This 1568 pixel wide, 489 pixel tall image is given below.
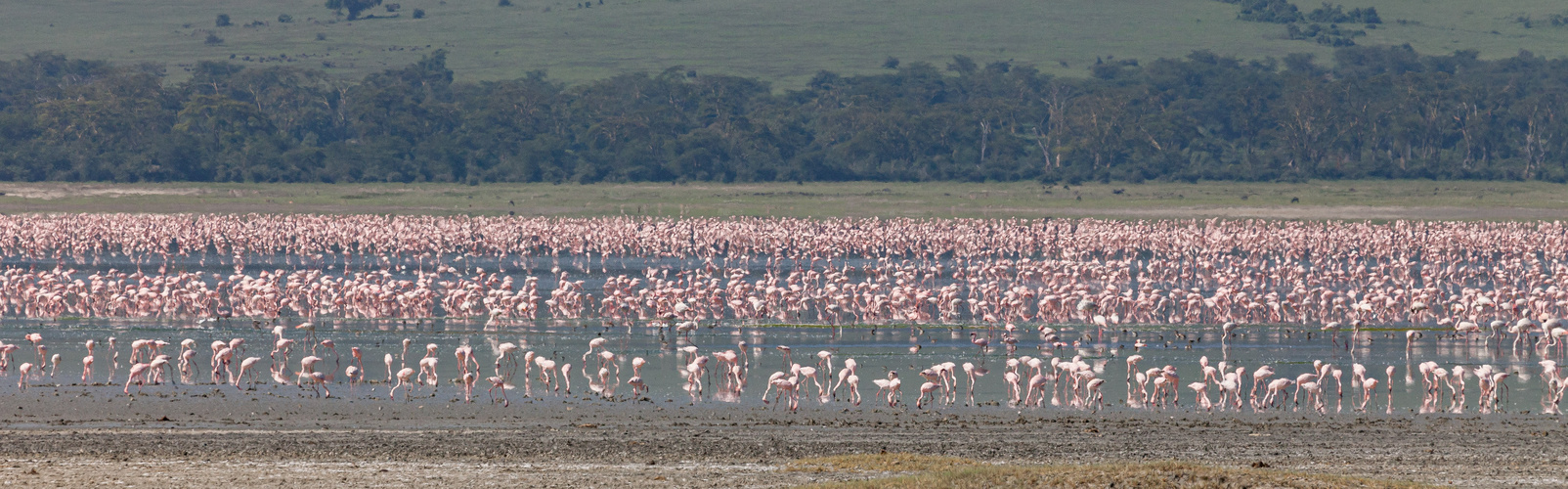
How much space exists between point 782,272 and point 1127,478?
24847 millimetres

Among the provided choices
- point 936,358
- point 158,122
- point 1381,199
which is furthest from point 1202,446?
point 158,122

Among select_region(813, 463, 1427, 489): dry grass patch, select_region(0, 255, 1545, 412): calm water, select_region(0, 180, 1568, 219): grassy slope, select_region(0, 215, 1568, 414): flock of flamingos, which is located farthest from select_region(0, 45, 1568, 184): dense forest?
select_region(813, 463, 1427, 489): dry grass patch

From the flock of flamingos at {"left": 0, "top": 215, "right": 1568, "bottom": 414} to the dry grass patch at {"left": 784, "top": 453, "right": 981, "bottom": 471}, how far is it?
11.3 feet

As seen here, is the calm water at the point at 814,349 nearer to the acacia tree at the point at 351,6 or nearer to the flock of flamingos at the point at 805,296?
the flock of flamingos at the point at 805,296

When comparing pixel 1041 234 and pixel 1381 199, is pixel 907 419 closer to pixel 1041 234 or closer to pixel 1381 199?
pixel 1041 234

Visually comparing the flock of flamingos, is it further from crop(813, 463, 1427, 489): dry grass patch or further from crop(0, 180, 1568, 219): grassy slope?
crop(0, 180, 1568, 219): grassy slope

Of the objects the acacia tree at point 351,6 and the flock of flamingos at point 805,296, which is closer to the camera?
the flock of flamingos at point 805,296

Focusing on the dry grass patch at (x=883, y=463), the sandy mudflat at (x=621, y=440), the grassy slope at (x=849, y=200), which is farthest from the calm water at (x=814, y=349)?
the grassy slope at (x=849, y=200)

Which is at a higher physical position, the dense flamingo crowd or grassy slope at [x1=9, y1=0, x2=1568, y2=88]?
grassy slope at [x1=9, y1=0, x2=1568, y2=88]

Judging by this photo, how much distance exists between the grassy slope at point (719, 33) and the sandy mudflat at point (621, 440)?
100m

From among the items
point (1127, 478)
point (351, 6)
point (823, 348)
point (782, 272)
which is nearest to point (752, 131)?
point (782, 272)

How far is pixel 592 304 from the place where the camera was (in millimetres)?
26266

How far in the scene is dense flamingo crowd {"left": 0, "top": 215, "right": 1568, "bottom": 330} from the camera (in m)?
25.2

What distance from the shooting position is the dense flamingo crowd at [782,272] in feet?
82.7
